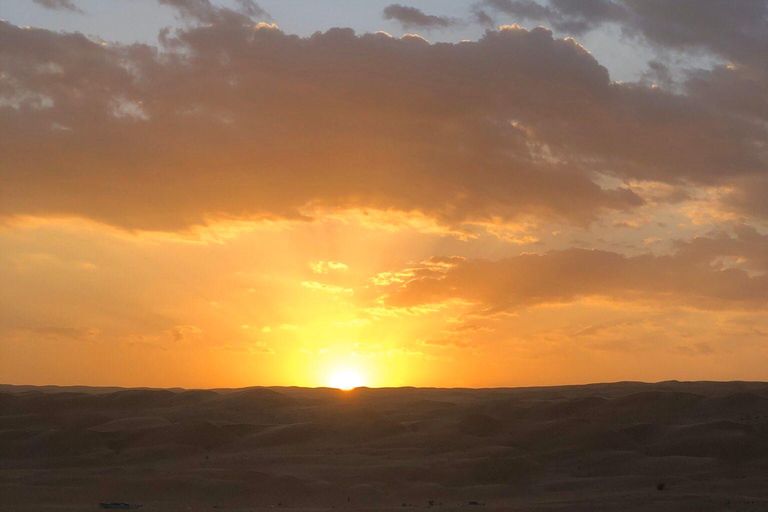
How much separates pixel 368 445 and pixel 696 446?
2062cm

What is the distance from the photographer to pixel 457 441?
50.3 meters

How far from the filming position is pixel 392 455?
47.0 metres

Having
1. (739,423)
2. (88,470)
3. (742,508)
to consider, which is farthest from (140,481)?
(739,423)

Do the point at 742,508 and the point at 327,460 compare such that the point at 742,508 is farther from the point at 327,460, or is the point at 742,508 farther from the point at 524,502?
the point at 327,460

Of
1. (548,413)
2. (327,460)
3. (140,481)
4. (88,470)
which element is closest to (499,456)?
(327,460)

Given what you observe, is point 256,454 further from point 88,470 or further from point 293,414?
point 293,414

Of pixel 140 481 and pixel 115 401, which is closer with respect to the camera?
pixel 140 481

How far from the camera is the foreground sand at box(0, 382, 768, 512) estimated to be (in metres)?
34.5

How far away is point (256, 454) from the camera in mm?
48375

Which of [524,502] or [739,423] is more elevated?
[739,423]

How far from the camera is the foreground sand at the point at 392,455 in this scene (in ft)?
113

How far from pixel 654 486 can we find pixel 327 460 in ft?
62.6

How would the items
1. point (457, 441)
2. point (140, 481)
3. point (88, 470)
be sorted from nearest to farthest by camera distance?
point (140, 481), point (88, 470), point (457, 441)

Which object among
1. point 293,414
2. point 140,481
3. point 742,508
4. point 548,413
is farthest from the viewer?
point 293,414
